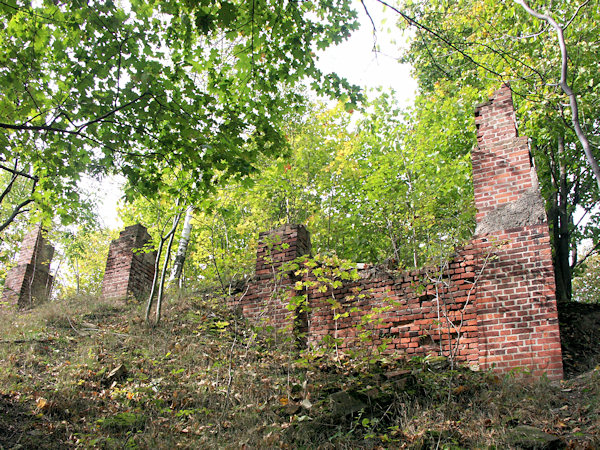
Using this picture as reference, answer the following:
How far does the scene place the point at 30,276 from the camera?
1308 cm

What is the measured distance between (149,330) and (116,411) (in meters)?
2.86

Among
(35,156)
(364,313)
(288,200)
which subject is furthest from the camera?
(288,200)

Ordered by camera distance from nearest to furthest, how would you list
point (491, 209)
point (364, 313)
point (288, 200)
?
1. point (491, 209)
2. point (364, 313)
3. point (288, 200)

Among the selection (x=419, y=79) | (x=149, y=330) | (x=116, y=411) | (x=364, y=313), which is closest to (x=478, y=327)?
(x=364, y=313)

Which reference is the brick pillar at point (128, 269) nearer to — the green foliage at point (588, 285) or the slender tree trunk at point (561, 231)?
the slender tree trunk at point (561, 231)

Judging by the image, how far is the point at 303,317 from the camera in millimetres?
7723

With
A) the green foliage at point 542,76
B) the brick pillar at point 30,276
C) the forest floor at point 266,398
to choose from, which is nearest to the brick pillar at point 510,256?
the forest floor at point 266,398

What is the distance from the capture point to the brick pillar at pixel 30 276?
1257 centimetres

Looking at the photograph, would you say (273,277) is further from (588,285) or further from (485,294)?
(588,285)

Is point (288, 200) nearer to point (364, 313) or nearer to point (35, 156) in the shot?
point (364, 313)

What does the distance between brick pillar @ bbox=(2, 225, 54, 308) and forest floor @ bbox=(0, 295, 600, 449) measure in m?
5.77

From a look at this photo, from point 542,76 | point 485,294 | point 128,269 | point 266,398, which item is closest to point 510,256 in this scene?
point 485,294

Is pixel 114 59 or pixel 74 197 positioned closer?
pixel 114 59

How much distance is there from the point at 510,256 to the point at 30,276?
12575 millimetres
